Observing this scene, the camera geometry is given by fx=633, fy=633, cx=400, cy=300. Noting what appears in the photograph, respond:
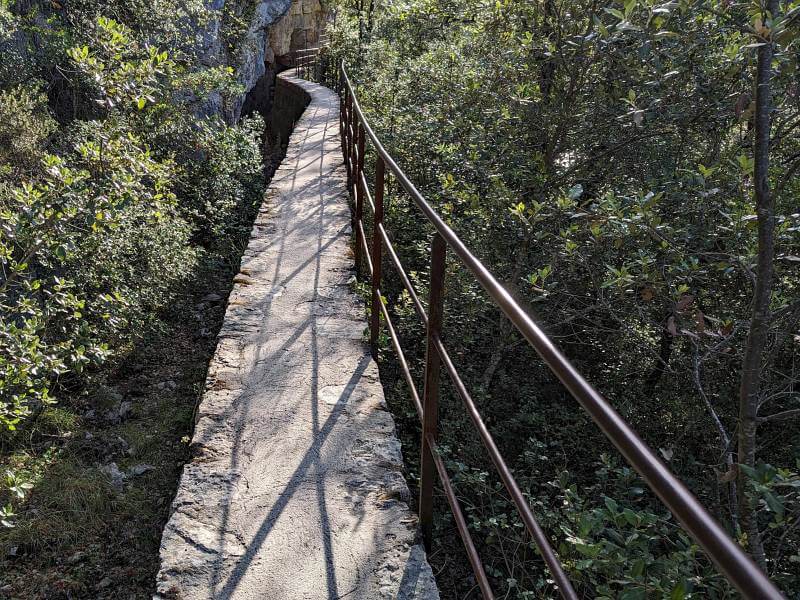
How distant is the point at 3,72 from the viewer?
17.7ft

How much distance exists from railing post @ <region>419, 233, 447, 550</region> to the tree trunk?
133 cm

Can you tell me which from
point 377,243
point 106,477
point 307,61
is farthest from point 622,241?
point 307,61

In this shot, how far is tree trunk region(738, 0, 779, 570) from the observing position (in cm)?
244

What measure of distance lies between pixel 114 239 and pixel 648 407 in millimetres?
3816

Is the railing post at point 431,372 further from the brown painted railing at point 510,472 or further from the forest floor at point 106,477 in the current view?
the forest floor at point 106,477

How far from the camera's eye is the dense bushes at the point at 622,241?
3031mm

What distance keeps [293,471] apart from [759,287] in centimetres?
202

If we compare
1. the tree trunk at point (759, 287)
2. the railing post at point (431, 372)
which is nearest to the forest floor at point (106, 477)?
the railing post at point (431, 372)

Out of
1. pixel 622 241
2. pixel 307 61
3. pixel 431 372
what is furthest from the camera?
pixel 307 61

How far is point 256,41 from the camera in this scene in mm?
14094

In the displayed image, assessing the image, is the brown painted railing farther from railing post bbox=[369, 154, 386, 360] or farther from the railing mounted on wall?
the railing mounted on wall

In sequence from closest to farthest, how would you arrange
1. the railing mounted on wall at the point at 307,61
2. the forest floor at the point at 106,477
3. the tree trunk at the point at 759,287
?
1. the tree trunk at the point at 759,287
2. the forest floor at the point at 106,477
3. the railing mounted on wall at the point at 307,61

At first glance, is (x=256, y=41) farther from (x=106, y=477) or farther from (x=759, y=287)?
(x=759, y=287)

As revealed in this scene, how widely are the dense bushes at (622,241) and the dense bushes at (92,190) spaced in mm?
1878
